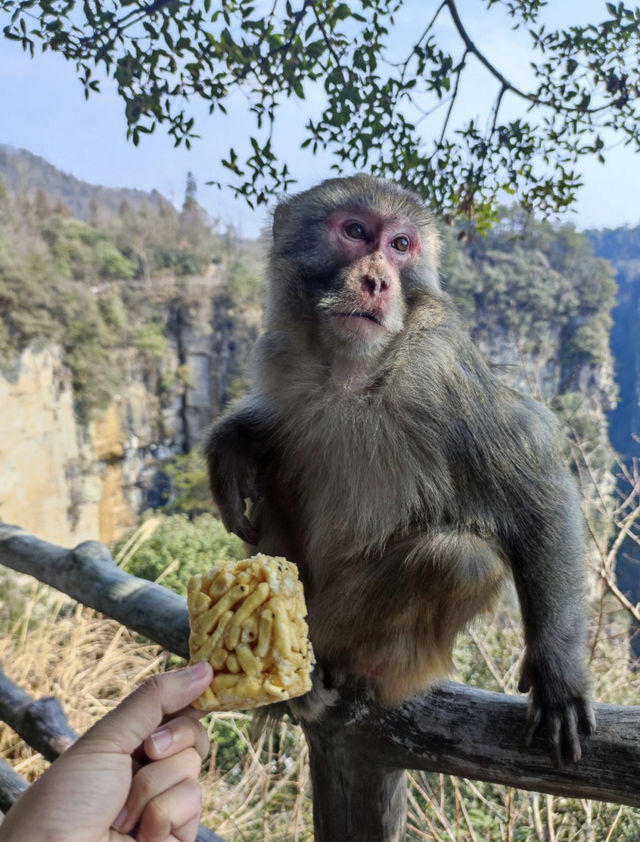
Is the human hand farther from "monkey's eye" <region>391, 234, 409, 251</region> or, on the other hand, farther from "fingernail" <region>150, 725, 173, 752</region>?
"monkey's eye" <region>391, 234, 409, 251</region>

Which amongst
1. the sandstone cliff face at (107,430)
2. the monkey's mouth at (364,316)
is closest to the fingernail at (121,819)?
the monkey's mouth at (364,316)

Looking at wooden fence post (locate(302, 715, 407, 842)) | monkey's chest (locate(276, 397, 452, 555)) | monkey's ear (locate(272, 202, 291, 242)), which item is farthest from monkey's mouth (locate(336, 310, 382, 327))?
wooden fence post (locate(302, 715, 407, 842))

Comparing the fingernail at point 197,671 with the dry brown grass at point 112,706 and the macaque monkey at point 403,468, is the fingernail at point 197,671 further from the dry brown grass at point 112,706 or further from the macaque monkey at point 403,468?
the dry brown grass at point 112,706

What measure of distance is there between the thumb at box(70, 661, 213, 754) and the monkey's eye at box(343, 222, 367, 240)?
1220mm

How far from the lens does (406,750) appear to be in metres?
1.72

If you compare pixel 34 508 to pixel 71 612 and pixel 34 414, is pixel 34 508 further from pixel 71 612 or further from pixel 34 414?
pixel 71 612

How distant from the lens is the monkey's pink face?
5.47 feet

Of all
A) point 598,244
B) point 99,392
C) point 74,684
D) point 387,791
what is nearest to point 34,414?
point 99,392

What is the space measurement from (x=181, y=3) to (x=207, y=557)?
5.77 metres

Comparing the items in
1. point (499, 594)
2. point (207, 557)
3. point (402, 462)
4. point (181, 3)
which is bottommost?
point (207, 557)

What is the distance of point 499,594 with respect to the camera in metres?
1.78

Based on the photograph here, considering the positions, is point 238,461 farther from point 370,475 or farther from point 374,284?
point 374,284

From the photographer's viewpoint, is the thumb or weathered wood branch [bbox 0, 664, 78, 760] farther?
weathered wood branch [bbox 0, 664, 78, 760]

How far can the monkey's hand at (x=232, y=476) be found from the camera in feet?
6.60
